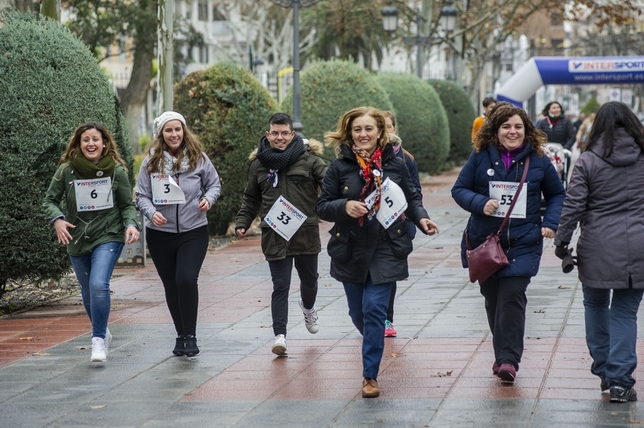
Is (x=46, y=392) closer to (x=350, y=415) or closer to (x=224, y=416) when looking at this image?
(x=224, y=416)

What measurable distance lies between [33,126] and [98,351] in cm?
283

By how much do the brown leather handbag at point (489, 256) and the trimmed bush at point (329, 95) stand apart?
49.8 feet

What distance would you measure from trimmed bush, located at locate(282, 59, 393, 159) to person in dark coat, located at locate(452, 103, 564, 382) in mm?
15032

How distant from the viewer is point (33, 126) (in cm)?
993

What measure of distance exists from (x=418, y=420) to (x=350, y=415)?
0.37m

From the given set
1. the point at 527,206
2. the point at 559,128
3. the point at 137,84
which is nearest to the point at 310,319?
the point at 527,206

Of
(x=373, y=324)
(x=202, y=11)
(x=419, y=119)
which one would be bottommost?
(x=419, y=119)

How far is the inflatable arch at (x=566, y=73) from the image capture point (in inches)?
1169

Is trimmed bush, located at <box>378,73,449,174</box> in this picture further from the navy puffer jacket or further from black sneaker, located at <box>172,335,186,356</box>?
the navy puffer jacket

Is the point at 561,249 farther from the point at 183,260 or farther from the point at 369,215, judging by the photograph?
the point at 183,260

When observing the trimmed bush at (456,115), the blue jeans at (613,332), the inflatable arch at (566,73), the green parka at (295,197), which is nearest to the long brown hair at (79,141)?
the green parka at (295,197)

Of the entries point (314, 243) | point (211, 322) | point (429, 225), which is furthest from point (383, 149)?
point (211, 322)

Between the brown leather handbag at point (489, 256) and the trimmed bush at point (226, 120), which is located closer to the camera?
the brown leather handbag at point (489, 256)

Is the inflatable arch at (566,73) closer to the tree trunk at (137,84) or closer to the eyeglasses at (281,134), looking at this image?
the tree trunk at (137,84)
